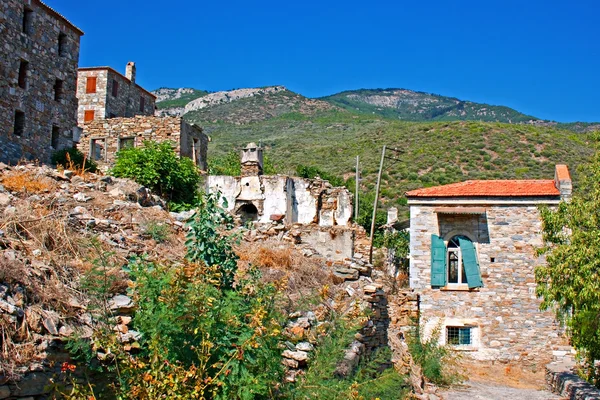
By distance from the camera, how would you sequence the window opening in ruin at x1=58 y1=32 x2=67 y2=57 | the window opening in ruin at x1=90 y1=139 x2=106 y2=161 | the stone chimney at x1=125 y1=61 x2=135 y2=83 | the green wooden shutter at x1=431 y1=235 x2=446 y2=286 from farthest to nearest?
the stone chimney at x1=125 y1=61 x2=135 y2=83, the window opening in ruin at x1=90 y1=139 x2=106 y2=161, the green wooden shutter at x1=431 y1=235 x2=446 y2=286, the window opening in ruin at x1=58 y1=32 x2=67 y2=57

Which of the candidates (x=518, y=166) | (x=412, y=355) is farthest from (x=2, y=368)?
(x=518, y=166)

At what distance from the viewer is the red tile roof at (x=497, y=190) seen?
19344mm

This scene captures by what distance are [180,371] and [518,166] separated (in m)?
40.9

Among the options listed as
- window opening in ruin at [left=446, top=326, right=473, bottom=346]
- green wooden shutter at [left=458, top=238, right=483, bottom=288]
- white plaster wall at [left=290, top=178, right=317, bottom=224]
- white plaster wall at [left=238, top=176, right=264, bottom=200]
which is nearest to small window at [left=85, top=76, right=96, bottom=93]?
white plaster wall at [left=238, top=176, right=264, bottom=200]

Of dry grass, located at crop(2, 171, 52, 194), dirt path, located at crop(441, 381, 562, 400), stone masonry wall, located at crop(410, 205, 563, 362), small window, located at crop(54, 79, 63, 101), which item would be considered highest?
small window, located at crop(54, 79, 63, 101)

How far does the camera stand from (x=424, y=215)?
1995 centimetres

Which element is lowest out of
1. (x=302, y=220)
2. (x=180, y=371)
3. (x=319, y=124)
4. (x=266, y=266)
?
(x=180, y=371)

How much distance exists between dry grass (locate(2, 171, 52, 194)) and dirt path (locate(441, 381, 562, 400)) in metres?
10.0

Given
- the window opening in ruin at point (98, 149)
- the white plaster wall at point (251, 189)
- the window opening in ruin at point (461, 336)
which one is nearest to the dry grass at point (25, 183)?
the white plaster wall at point (251, 189)

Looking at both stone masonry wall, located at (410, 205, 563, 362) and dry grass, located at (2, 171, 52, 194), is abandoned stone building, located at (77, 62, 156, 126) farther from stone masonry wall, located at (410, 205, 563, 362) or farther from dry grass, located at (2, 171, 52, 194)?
stone masonry wall, located at (410, 205, 563, 362)

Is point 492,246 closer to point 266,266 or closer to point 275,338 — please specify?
point 266,266

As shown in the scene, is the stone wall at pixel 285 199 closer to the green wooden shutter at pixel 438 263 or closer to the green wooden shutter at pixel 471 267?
the green wooden shutter at pixel 438 263

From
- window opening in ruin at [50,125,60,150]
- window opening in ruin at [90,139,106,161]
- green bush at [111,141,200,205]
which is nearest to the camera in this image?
green bush at [111,141,200,205]

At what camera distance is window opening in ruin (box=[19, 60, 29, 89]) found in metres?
17.1
